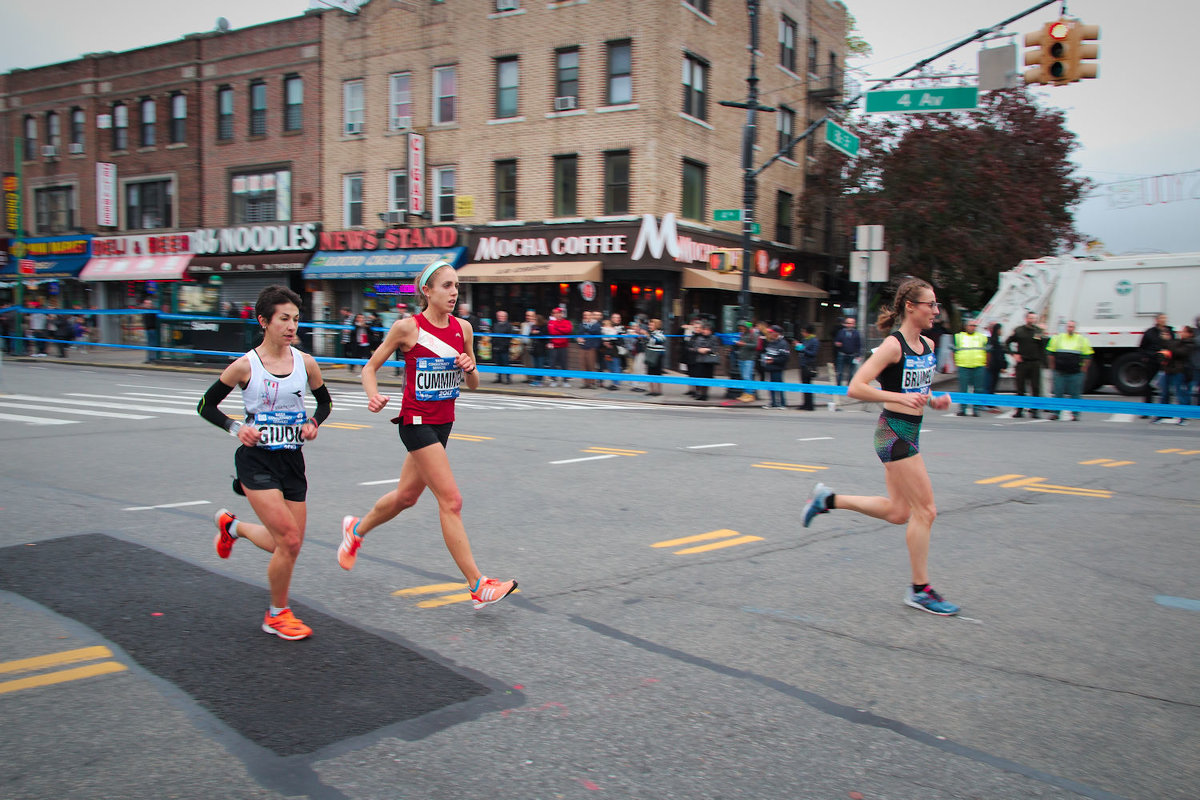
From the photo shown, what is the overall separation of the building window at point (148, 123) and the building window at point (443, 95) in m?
13.9

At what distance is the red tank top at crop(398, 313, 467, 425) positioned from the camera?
4.92 m

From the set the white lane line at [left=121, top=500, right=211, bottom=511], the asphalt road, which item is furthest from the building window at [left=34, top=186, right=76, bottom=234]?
the white lane line at [left=121, top=500, right=211, bottom=511]

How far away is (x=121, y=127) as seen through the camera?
36875 mm

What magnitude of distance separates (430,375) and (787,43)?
30.7 meters

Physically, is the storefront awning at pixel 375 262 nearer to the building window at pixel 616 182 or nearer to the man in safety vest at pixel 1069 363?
the building window at pixel 616 182

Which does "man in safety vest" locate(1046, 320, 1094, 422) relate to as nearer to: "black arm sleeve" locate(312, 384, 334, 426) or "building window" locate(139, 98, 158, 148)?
"black arm sleeve" locate(312, 384, 334, 426)

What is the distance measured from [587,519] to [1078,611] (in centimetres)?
346

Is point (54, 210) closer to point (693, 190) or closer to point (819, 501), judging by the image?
point (693, 190)

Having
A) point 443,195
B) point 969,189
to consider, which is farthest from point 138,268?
point 969,189

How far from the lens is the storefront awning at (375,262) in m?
28.5

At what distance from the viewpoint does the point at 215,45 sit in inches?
1329

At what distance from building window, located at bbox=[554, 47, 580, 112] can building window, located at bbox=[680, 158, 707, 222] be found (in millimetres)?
3723

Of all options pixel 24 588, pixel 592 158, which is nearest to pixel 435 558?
pixel 24 588

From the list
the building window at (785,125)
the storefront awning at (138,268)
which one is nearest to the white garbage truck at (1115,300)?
the building window at (785,125)
